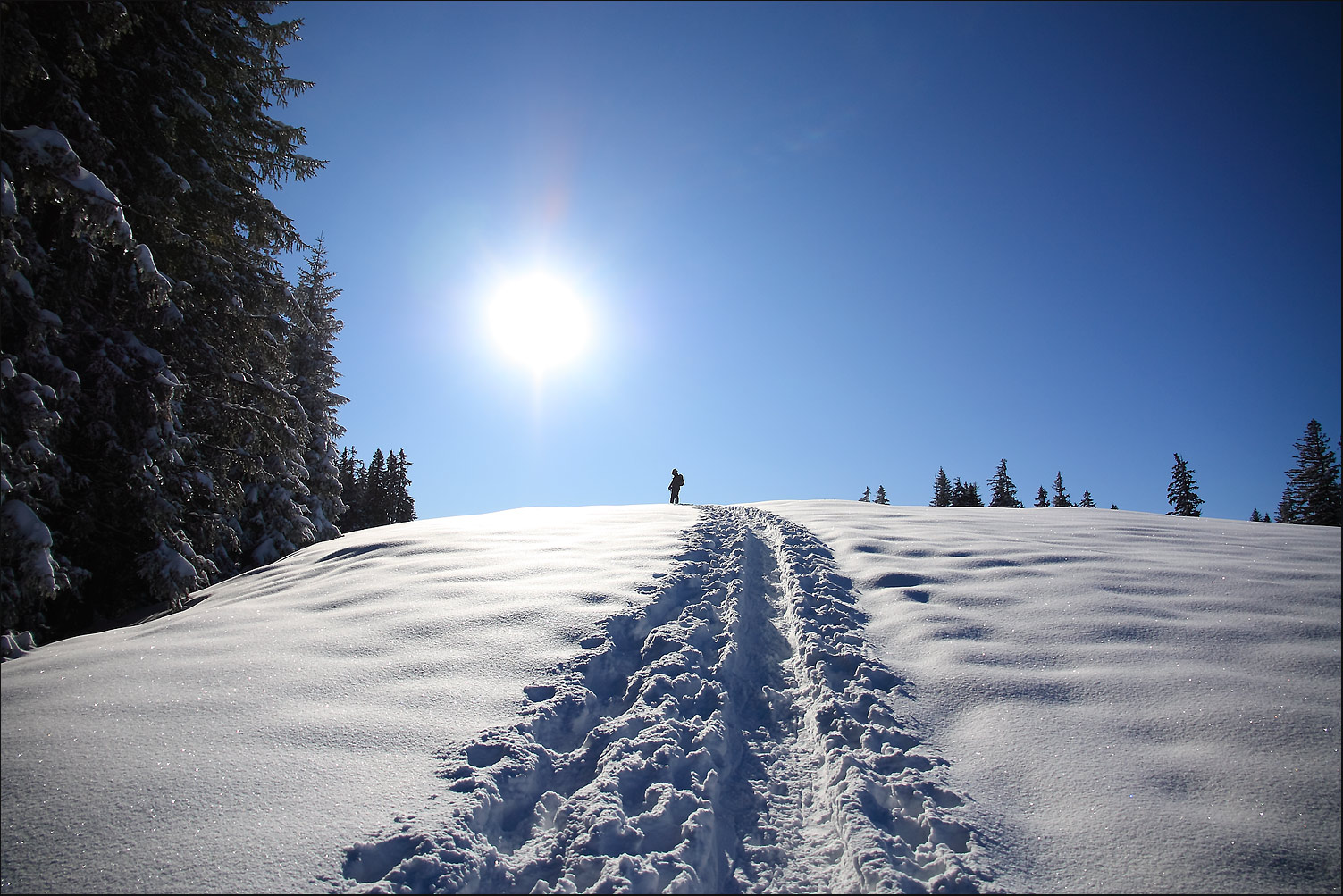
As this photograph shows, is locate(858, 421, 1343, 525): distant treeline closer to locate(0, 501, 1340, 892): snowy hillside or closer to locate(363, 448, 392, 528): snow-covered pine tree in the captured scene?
locate(0, 501, 1340, 892): snowy hillside

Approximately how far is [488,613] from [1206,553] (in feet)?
26.7

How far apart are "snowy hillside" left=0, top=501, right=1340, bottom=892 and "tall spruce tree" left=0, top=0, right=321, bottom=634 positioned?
2.28 meters

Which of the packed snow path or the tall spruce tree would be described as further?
the tall spruce tree

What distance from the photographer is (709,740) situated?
3.67 metres

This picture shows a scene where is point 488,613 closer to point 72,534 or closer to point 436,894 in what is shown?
point 436,894

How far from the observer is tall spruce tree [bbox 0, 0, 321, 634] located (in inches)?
219

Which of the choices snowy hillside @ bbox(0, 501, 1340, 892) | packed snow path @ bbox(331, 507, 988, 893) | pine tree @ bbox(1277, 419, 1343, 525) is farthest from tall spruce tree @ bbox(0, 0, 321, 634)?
pine tree @ bbox(1277, 419, 1343, 525)

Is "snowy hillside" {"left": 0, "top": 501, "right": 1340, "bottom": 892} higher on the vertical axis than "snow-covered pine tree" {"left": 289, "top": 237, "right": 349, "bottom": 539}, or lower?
lower

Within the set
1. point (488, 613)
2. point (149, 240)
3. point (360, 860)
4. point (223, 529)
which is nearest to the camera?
point (360, 860)

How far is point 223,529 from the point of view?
27.0ft

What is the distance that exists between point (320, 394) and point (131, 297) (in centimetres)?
1098

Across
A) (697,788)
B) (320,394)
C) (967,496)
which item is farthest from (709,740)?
(967,496)

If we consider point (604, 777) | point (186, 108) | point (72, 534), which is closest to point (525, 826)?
point (604, 777)

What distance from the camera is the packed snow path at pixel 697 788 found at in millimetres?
2557
